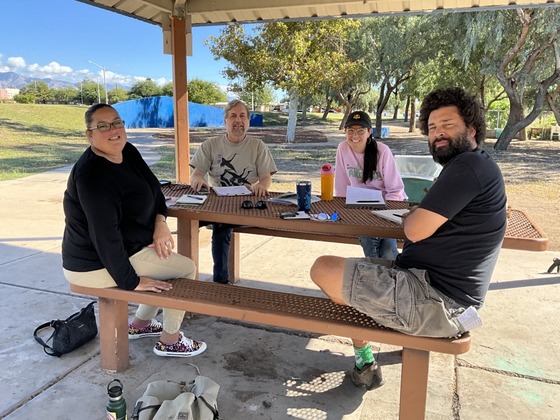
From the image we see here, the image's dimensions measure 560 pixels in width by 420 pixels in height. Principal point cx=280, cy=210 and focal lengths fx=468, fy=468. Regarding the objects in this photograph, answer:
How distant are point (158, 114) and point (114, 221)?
34281 millimetres

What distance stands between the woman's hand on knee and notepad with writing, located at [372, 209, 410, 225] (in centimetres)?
127

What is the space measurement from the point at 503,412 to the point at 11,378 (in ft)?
8.78

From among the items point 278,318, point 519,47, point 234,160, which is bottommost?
point 278,318

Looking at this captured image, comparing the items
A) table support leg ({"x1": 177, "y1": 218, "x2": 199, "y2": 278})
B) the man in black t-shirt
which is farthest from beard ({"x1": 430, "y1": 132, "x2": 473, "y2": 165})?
table support leg ({"x1": 177, "y1": 218, "x2": 199, "y2": 278})

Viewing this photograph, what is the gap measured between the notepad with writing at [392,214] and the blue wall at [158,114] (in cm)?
3091

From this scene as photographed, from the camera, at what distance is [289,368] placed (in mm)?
2809

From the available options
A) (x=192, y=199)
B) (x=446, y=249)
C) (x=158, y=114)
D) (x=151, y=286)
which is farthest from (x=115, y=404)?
(x=158, y=114)

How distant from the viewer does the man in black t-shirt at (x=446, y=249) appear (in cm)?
190

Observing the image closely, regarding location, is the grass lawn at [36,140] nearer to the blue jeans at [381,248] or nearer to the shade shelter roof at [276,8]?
→ the shade shelter roof at [276,8]

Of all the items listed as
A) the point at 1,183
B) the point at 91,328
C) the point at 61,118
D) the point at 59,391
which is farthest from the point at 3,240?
the point at 61,118

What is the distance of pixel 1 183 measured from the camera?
31.1ft

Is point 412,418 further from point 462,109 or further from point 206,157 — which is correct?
point 206,157

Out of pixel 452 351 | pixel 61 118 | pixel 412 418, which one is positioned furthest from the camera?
pixel 61 118

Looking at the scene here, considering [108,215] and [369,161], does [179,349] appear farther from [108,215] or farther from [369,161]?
[369,161]
